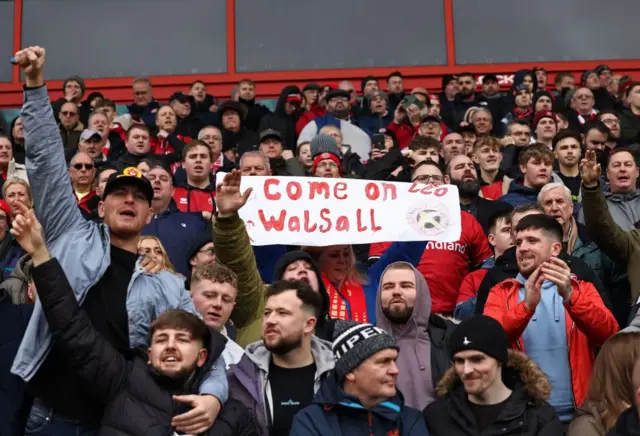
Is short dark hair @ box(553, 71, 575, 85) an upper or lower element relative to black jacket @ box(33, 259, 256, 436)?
A: upper

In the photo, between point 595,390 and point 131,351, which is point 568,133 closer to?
point 595,390

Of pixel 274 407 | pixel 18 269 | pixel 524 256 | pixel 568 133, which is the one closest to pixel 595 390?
pixel 524 256

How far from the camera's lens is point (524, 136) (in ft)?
39.4

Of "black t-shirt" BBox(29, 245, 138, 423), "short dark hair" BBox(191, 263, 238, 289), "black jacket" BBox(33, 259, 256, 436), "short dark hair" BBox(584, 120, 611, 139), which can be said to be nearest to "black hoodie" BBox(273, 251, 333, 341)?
"short dark hair" BBox(191, 263, 238, 289)

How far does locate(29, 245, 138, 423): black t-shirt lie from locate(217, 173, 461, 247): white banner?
2845mm

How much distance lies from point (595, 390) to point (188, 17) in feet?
41.2

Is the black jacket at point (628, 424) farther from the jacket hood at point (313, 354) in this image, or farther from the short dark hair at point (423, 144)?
the short dark hair at point (423, 144)

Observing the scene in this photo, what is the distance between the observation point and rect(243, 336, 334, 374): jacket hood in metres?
6.09

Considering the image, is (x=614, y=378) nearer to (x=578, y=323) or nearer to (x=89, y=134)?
(x=578, y=323)

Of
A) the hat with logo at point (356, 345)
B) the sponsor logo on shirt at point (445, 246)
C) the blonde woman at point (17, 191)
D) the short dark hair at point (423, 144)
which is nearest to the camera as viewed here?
the hat with logo at point (356, 345)

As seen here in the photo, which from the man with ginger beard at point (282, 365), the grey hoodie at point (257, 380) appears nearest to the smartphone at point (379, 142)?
the man with ginger beard at point (282, 365)

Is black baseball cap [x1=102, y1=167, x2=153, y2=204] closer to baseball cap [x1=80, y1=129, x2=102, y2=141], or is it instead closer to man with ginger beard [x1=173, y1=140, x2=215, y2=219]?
man with ginger beard [x1=173, y1=140, x2=215, y2=219]

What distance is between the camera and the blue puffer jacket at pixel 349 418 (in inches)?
220

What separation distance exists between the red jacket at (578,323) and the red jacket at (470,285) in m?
1.15
